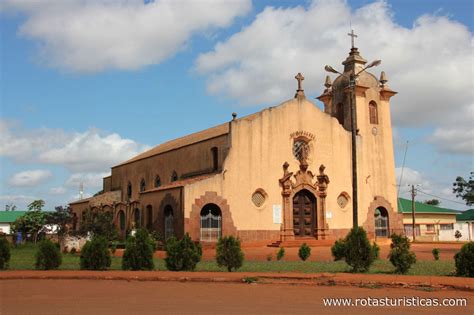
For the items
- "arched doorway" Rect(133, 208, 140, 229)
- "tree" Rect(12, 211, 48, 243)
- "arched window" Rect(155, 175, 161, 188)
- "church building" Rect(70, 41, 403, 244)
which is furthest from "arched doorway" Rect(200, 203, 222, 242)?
"tree" Rect(12, 211, 48, 243)

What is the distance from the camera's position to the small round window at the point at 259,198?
99.7 ft

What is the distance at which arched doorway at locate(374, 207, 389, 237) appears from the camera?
35781 mm

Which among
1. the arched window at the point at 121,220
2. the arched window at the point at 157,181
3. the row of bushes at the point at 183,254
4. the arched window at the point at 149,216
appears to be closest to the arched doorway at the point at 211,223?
the arched window at the point at 149,216

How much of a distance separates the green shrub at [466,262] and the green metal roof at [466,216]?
51.1m

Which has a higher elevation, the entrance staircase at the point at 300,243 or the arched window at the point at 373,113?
the arched window at the point at 373,113

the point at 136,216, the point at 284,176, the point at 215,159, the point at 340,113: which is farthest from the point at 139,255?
the point at 340,113

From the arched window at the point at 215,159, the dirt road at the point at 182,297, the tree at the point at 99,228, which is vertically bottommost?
the dirt road at the point at 182,297

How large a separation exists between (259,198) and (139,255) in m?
16.0

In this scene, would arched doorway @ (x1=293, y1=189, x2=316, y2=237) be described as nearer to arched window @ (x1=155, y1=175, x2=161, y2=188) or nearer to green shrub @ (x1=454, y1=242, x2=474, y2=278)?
arched window @ (x1=155, y1=175, x2=161, y2=188)

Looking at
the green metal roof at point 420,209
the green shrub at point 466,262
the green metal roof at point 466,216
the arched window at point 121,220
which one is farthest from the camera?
the green metal roof at point 466,216

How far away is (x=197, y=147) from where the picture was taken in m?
34.2

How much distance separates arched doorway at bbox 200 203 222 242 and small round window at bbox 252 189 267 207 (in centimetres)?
249

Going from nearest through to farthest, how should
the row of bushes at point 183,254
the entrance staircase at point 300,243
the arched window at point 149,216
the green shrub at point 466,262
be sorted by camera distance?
the green shrub at point 466,262 < the row of bushes at point 183,254 < the entrance staircase at point 300,243 < the arched window at point 149,216

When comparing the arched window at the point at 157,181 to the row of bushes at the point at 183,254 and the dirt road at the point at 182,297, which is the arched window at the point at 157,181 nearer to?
the row of bushes at the point at 183,254
